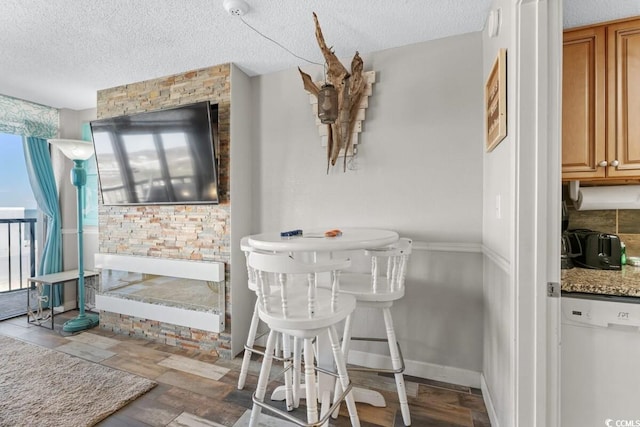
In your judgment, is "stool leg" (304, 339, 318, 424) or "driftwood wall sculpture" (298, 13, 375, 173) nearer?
"stool leg" (304, 339, 318, 424)

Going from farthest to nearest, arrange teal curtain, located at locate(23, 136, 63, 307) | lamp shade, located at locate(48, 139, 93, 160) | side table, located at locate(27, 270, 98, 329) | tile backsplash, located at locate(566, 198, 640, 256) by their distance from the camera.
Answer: teal curtain, located at locate(23, 136, 63, 307)
side table, located at locate(27, 270, 98, 329)
lamp shade, located at locate(48, 139, 93, 160)
tile backsplash, located at locate(566, 198, 640, 256)

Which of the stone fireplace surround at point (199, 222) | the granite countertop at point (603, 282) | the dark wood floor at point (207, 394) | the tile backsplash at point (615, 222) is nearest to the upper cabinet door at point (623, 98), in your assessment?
the tile backsplash at point (615, 222)

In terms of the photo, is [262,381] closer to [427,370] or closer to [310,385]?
[310,385]

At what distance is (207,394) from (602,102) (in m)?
2.92

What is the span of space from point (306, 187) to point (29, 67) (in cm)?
258

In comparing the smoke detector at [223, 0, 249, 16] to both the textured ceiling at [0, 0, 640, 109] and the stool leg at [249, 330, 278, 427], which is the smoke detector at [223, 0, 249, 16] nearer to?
the textured ceiling at [0, 0, 640, 109]

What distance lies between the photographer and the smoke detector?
5.49 feet

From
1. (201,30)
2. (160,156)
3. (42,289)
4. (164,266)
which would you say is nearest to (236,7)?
(201,30)

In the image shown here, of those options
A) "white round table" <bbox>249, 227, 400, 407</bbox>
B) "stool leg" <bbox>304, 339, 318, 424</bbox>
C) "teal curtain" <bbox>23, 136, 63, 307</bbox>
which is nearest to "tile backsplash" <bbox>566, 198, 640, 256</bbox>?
"white round table" <bbox>249, 227, 400, 407</bbox>

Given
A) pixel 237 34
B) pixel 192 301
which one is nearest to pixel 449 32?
pixel 237 34

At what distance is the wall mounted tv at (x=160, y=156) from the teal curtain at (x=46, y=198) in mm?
1140

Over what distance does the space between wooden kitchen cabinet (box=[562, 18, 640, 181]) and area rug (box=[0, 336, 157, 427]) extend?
3.06 meters

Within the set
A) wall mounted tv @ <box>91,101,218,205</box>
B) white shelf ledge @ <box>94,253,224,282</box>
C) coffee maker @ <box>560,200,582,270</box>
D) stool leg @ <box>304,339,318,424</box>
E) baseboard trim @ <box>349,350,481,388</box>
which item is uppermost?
wall mounted tv @ <box>91,101,218,205</box>

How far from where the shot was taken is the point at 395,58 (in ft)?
7.09
